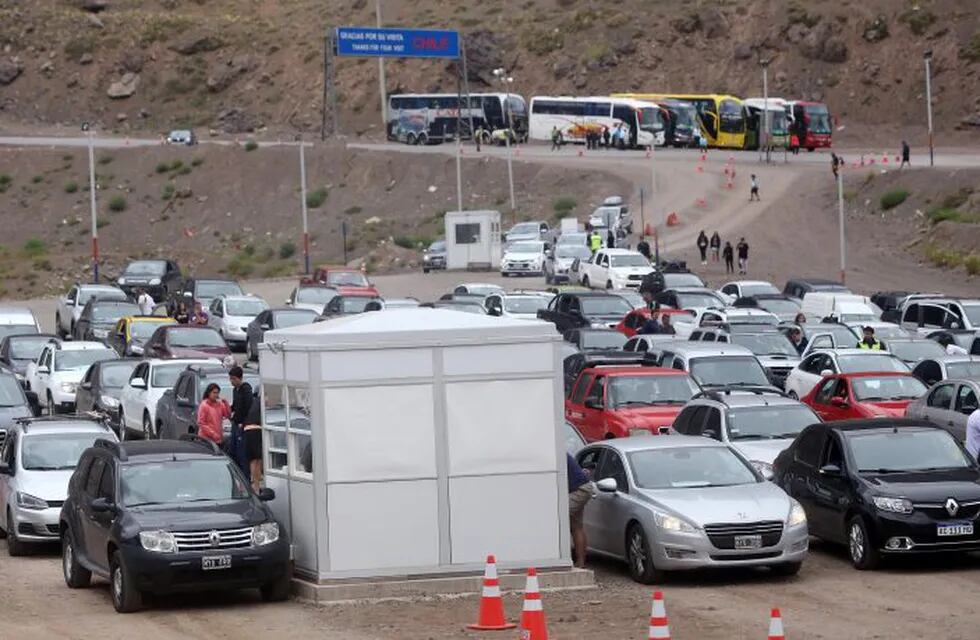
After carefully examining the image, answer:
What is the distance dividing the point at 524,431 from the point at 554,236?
5686cm

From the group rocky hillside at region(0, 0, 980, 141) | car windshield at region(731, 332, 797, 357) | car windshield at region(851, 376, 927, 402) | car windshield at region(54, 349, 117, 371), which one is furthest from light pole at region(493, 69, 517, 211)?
car windshield at region(851, 376, 927, 402)

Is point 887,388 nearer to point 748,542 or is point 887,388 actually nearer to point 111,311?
point 748,542

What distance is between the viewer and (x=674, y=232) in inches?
3078

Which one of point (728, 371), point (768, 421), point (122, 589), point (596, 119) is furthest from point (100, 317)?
point (596, 119)

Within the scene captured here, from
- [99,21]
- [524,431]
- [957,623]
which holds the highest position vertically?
[99,21]

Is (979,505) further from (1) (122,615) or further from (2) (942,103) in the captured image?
(2) (942,103)

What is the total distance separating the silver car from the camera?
716 inches

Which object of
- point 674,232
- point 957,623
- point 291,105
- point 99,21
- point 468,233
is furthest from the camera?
point 99,21

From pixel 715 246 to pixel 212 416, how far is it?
157 ft

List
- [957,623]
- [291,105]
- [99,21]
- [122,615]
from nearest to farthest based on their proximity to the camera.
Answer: [957,623], [122,615], [291,105], [99,21]

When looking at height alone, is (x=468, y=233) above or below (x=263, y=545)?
above

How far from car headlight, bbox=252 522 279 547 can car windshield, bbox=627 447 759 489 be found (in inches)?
152

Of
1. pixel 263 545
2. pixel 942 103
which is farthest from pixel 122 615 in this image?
pixel 942 103

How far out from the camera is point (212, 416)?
2352cm
